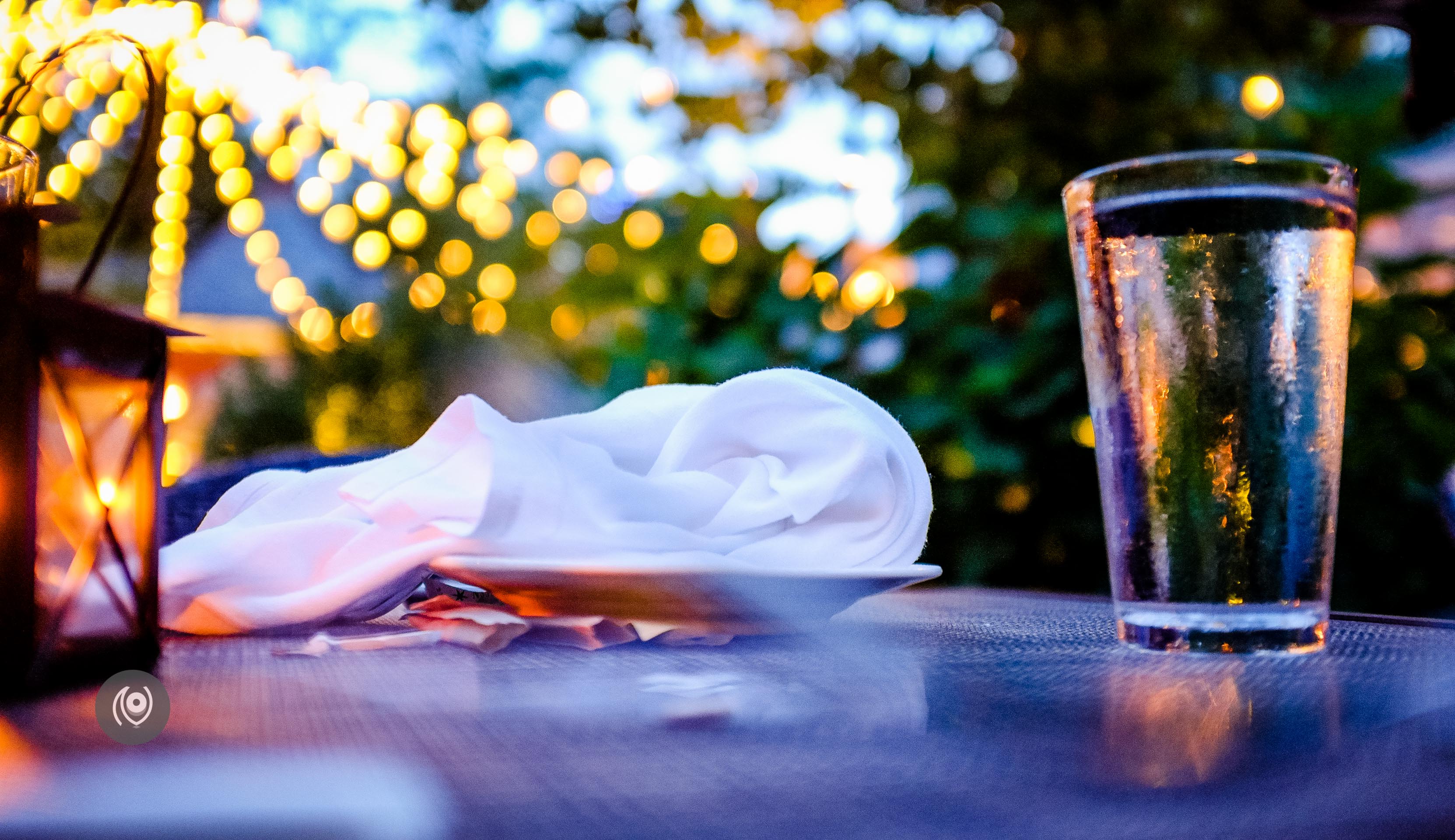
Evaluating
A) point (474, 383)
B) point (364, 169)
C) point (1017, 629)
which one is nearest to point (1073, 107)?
point (1017, 629)

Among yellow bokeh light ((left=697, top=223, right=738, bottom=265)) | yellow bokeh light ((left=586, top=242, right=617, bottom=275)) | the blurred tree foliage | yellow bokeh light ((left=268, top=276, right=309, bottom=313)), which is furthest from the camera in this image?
yellow bokeh light ((left=268, top=276, right=309, bottom=313))

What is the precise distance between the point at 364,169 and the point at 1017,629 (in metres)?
5.20

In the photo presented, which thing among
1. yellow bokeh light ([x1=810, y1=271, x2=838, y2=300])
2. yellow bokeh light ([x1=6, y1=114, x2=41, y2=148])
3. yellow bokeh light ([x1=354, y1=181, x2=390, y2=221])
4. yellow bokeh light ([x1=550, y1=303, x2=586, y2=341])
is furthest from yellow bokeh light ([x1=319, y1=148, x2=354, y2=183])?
yellow bokeh light ([x1=810, y1=271, x2=838, y2=300])

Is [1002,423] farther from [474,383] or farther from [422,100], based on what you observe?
[422,100]

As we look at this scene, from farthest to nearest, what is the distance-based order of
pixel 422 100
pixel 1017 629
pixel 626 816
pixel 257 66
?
1. pixel 422 100
2. pixel 257 66
3. pixel 1017 629
4. pixel 626 816

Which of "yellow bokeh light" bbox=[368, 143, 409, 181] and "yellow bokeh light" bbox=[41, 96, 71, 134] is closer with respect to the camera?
"yellow bokeh light" bbox=[41, 96, 71, 134]

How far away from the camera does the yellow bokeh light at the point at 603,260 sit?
1862mm

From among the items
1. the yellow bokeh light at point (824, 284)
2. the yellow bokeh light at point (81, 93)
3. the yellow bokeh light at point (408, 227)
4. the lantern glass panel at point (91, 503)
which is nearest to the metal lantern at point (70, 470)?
the lantern glass panel at point (91, 503)

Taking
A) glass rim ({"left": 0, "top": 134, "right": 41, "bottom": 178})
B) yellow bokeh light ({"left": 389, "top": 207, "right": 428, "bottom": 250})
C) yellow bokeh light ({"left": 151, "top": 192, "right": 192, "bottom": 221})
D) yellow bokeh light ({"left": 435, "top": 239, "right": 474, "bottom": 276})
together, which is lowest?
glass rim ({"left": 0, "top": 134, "right": 41, "bottom": 178})

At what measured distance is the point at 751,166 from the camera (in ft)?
11.8

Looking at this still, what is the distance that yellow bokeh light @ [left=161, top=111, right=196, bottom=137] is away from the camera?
386 centimetres

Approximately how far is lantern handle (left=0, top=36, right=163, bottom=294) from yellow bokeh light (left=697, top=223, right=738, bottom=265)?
1.16 metres

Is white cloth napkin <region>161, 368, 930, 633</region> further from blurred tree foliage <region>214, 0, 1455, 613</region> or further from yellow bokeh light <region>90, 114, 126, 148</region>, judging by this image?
yellow bokeh light <region>90, 114, 126, 148</region>

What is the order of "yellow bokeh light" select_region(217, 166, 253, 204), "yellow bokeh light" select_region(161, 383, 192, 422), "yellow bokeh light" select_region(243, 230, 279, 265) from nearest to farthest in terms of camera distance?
"yellow bokeh light" select_region(161, 383, 192, 422)
"yellow bokeh light" select_region(217, 166, 253, 204)
"yellow bokeh light" select_region(243, 230, 279, 265)
